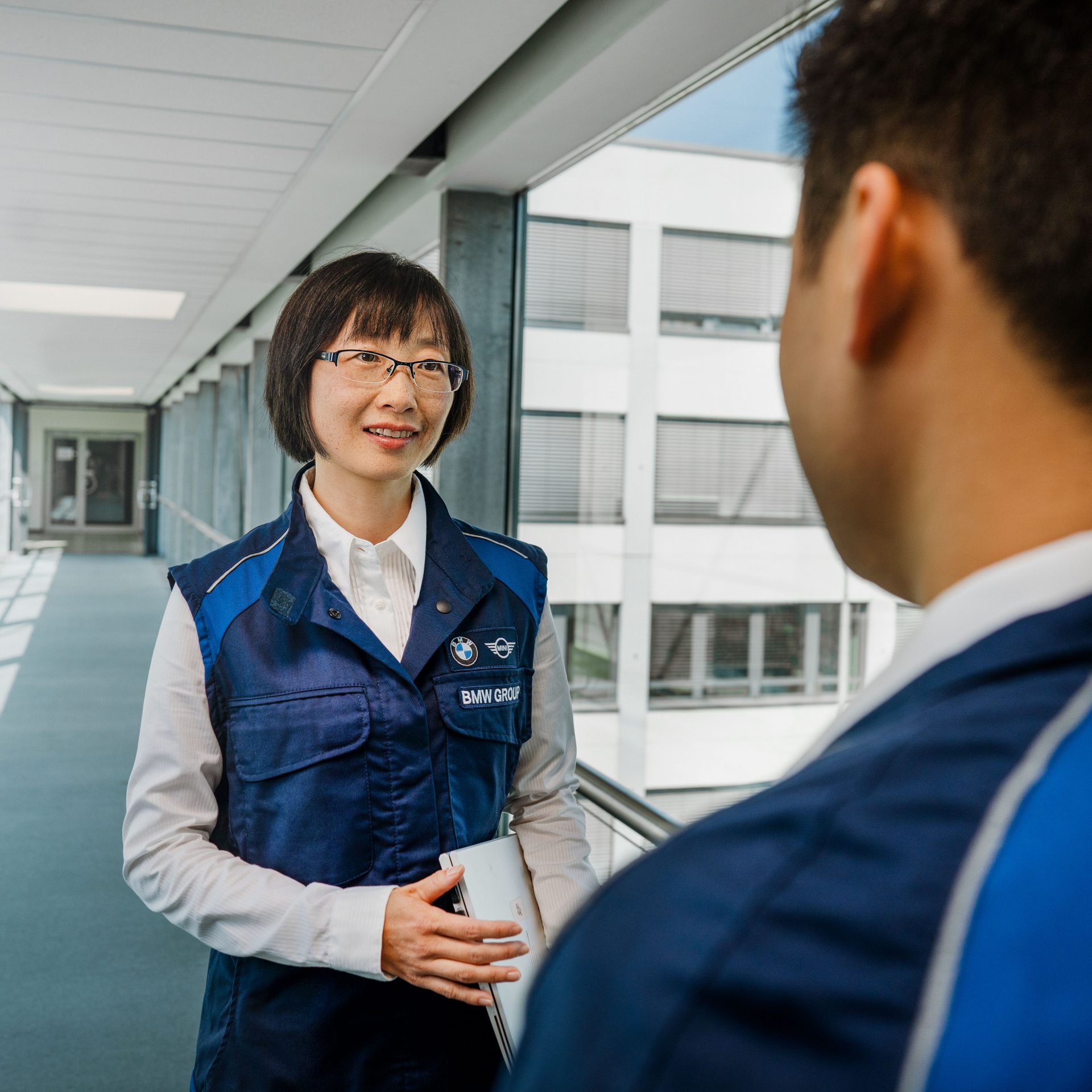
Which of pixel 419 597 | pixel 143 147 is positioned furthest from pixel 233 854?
pixel 143 147

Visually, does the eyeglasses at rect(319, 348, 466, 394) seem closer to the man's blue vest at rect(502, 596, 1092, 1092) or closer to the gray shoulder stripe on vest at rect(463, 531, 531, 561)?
the gray shoulder stripe on vest at rect(463, 531, 531, 561)

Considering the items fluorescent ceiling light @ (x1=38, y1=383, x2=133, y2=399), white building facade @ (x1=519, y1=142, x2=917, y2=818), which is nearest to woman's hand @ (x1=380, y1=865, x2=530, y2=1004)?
white building facade @ (x1=519, y1=142, x2=917, y2=818)

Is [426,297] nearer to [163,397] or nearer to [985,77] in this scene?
[985,77]

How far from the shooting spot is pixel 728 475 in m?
3.05

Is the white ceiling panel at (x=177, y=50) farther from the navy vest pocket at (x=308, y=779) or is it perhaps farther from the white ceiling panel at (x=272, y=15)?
the navy vest pocket at (x=308, y=779)

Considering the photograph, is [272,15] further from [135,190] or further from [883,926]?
[883,926]

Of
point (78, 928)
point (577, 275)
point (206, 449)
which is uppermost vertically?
point (577, 275)

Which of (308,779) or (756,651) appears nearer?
(308,779)

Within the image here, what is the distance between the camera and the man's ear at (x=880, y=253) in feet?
1.48

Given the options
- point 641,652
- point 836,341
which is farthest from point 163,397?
point 836,341

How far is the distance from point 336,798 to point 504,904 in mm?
284

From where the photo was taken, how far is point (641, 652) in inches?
141

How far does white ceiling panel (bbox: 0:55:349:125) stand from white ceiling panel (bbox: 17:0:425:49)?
0.41 meters

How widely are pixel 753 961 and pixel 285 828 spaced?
1.22 m
